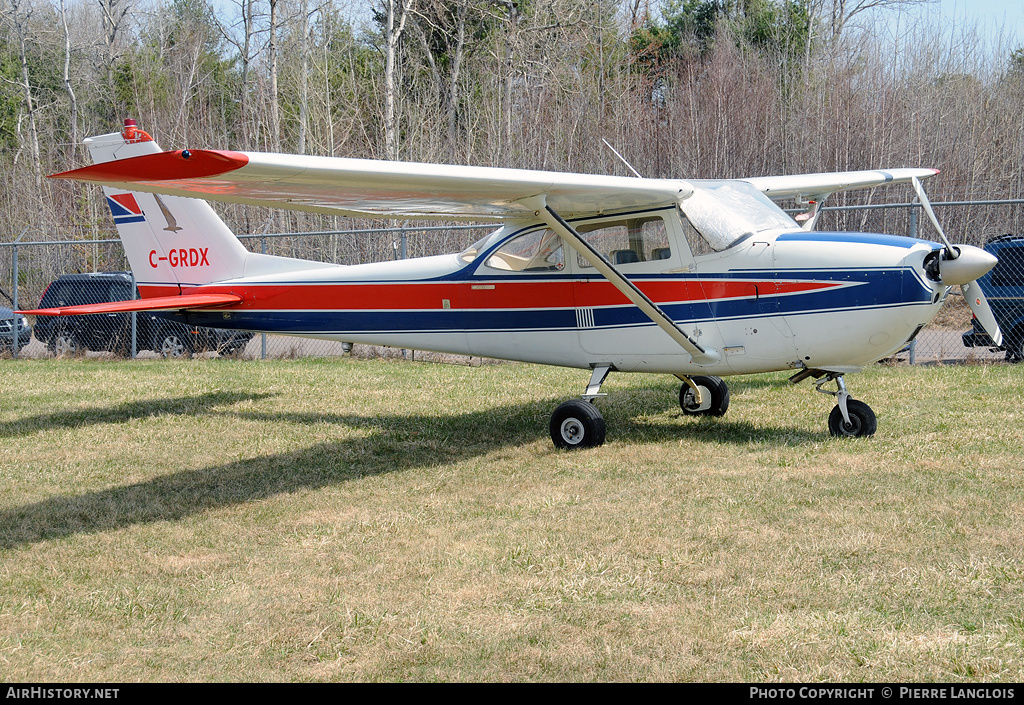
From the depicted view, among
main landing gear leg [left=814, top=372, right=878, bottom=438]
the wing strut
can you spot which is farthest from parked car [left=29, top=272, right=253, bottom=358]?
main landing gear leg [left=814, top=372, right=878, bottom=438]

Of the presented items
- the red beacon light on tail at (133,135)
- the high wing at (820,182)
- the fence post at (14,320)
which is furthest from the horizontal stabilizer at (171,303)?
the fence post at (14,320)

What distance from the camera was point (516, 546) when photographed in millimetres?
4719

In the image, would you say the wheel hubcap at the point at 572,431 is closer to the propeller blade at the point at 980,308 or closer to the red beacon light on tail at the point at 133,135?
the propeller blade at the point at 980,308

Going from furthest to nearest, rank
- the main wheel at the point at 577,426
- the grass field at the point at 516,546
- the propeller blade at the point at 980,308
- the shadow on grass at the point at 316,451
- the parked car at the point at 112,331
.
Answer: the parked car at the point at 112,331 → the main wheel at the point at 577,426 → the propeller blade at the point at 980,308 → the shadow on grass at the point at 316,451 → the grass field at the point at 516,546

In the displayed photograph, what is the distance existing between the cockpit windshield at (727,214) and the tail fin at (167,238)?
16.3 ft

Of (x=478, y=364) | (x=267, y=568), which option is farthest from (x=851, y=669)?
(x=478, y=364)

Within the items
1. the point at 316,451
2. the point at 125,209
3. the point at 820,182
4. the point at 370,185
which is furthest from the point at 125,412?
the point at 820,182

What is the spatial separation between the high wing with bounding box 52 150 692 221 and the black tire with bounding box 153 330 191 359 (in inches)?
351

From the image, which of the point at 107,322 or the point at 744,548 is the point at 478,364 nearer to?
the point at 107,322

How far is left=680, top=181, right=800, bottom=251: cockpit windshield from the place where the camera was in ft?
23.4

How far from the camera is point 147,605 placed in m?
4.00

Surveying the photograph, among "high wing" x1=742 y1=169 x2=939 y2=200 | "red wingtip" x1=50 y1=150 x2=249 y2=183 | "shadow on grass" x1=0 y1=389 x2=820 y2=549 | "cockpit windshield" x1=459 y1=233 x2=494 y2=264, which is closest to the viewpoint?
"red wingtip" x1=50 y1=150 x2=249 y2=183

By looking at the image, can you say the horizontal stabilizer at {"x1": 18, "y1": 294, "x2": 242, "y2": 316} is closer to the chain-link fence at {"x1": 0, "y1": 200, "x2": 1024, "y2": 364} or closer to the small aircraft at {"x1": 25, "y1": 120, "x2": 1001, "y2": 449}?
the small aircraft at {"x1": 25, "y1": 120, "x2": 1001, "y2": 449}

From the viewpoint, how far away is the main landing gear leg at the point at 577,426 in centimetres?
724
